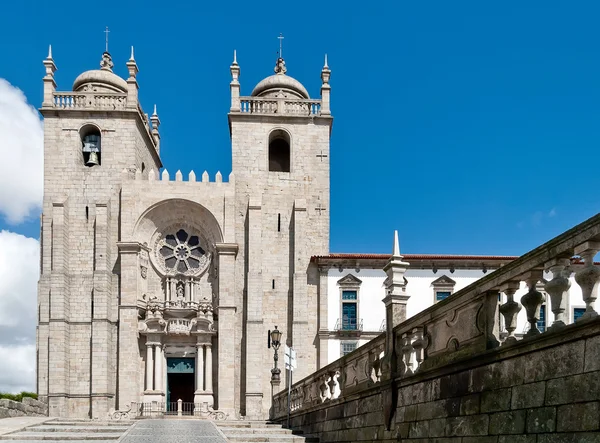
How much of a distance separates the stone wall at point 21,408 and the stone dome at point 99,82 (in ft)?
55.8

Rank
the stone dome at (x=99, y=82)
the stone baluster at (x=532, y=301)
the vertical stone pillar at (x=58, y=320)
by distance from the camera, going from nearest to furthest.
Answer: the stone baluster at (x=532, y=301) → the vertical stone pillar at (x=58, y=320) → the stone dome at (x=99, y=82)

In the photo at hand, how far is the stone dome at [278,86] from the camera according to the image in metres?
37.1

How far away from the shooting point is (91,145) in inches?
1358

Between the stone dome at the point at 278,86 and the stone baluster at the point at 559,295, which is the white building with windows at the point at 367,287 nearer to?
the stone dome at the point at 278,86

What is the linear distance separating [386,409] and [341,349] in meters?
22.1

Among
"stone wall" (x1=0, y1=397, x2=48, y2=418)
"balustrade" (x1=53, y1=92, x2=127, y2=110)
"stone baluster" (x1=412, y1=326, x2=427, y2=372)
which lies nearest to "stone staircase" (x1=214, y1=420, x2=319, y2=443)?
"stone baluster" (x1=412, y1=326, x2=427, y2=372)

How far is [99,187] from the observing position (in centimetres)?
3375

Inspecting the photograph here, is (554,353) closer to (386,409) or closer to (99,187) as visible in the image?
(386,409)

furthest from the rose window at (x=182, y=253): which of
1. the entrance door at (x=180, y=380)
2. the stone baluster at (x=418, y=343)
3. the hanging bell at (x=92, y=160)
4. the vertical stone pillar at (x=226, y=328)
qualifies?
the stone baluster at (x=418, y=343)

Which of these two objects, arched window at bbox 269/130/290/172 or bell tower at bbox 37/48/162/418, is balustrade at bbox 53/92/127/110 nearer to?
bell tower at bbox 37/48/162/418

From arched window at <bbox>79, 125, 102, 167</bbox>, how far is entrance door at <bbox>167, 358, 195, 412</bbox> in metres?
10.6

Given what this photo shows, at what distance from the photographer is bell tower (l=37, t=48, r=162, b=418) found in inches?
1241

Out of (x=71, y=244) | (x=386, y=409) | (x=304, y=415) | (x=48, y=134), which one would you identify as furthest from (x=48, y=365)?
(x=386, y=409)

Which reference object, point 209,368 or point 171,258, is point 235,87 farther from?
point 209,368
